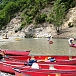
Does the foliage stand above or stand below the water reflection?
above

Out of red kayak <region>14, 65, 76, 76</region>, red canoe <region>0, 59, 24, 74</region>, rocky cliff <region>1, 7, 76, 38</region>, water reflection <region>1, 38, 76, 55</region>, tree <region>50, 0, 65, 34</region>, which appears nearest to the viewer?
red kayak <region>14, 65, 76, 76</region>

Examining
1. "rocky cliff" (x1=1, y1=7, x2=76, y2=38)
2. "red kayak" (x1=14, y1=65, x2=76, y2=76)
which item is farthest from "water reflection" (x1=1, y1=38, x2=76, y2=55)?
"rocky cliff" (x1=1, y1=7, x2=76, y2=38)

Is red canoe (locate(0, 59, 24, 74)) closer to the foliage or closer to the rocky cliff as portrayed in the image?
the rocky cliff

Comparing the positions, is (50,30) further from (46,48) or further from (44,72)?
(44,72)

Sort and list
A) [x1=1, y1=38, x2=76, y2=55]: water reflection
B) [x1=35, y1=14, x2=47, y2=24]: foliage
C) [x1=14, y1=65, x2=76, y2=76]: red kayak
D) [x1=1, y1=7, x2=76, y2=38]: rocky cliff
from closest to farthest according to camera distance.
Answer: [x1=14, y1=65, x2=76, y2=76]: red kayak < [x1=1, y1=38, x2=76, y2=55]: water reflection < [x1=1, y1=7, x2=76, y2=38]: rocky cliff < [x1=35, y1=14, x2=47, y2=24]: foliage

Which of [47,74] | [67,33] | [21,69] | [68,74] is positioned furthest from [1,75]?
[67,33]

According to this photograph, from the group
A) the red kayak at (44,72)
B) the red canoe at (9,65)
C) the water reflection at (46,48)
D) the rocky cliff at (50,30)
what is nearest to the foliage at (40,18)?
the rocky cliff at (50,30)

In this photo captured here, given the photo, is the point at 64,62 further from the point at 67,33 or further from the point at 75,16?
the point at 75,16

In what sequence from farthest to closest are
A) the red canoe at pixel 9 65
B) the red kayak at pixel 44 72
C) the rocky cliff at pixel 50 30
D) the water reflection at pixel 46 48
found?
the rocky cliff at pixel 50 30
the water reflection at pixel 46 48
the red canoe at pixel 9 65
the red kayak at pixel 44 72

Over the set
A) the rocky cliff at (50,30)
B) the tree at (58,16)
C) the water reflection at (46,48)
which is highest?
the tree at (58,16)

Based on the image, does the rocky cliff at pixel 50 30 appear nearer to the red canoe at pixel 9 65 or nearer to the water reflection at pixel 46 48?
the water reflection at pixel 46 48

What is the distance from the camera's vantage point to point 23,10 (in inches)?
5197

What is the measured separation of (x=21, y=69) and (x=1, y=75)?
3685mm

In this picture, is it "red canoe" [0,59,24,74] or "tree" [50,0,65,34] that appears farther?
"tree" [50,0,65,34]
